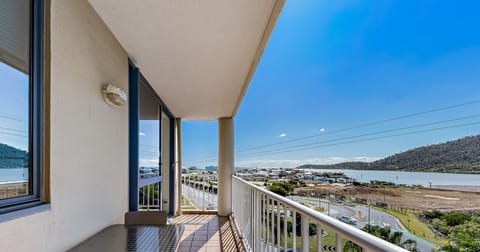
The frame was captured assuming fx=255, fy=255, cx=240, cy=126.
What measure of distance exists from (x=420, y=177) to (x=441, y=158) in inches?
3.9

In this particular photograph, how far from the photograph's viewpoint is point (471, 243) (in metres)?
0.65

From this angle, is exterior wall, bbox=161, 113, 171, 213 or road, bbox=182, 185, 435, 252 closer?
road, bbox=182, 185, 435, 252

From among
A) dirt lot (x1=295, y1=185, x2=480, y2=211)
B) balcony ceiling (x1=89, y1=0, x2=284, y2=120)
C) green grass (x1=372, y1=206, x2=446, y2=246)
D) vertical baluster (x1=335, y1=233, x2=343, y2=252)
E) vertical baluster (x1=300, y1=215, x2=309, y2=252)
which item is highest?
balcony ceiling (x1=89, y1=0, x2=284, y2=120)

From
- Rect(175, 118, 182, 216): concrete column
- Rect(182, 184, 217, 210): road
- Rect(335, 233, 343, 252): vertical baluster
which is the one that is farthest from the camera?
Rect(182, 184, 217, 210): road

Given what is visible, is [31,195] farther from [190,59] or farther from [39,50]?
[190,59]

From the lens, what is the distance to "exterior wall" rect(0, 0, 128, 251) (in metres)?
1.23

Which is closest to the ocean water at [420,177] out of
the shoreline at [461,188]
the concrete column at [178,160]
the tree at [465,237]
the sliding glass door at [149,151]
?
the shoreline at [461,188]

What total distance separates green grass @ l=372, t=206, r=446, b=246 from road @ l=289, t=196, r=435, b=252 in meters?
0.01

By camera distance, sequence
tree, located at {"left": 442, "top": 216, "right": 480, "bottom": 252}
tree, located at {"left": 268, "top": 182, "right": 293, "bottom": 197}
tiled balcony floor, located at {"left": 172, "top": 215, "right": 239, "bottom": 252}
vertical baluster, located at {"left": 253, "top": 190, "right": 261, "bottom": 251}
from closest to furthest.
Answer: tree, located at {"left": 442, "top": 216, "right": 480, "bottom": 252}, tree, located at {"left": 268, "top": 182, "right": 293, "bottom": 197}, vertical baluster, located at {"left": 253, "top": 190, "right": 261, "bottom": 251}, tiled balcony floor, located at {"left": 172, "top": 215, "right": 239, "bottom": 252}

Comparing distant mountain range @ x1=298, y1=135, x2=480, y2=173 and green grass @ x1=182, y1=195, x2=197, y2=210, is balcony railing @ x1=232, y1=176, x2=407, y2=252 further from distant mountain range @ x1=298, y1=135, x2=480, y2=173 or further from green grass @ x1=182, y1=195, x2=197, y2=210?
green grass @ x1=182, y1=195, x2=197, y2=210

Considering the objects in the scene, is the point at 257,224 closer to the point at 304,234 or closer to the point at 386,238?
the point at 304,234

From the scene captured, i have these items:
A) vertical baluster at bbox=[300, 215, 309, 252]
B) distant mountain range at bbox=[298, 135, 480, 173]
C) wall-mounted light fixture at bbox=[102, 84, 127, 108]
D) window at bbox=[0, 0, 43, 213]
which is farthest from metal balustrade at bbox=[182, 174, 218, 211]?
distant mountain range at bbox=[298, 135, 480, 173]

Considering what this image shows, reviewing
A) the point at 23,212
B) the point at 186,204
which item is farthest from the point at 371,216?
the point at 186,204

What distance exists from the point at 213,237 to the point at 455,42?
3844mm
